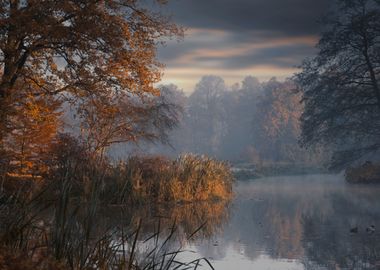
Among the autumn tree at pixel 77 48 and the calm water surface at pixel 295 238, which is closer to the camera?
the calm water surface at pixel 295 238

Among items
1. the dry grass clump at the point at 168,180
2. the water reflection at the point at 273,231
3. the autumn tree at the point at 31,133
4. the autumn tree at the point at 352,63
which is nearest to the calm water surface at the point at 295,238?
the water reflection at the point at 273,231

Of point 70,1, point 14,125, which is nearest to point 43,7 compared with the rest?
point 70,1

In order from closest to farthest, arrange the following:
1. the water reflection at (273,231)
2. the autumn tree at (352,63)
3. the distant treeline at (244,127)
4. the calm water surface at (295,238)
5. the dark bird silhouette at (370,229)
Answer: the calm water surface at (295,238) < the water reflection at (273,231) < the dark bird silhouette at (370,229) < the autumn tree at (352,63) < the distant treeline at (244,127)

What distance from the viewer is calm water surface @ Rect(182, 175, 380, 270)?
30.7 feet

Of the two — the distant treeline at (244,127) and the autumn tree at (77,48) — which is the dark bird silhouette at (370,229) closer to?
the autumn tree at (77,48)

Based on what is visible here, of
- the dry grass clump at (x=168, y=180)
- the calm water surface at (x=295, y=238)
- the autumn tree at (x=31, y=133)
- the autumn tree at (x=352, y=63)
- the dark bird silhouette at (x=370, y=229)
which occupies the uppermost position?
the autumn tree at (x=352, y=63)

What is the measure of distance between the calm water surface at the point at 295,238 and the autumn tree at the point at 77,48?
5.61 metres

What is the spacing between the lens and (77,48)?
16.8 m

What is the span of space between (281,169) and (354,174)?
852 inches

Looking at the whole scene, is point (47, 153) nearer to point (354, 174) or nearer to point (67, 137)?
point (67, 137)

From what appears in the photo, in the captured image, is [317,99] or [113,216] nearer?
[113,216]

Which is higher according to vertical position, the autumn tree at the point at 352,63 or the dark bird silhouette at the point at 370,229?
the autumn tree at the point at 352,63

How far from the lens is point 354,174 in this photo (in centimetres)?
3497

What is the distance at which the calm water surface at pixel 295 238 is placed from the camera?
9.37 metres
